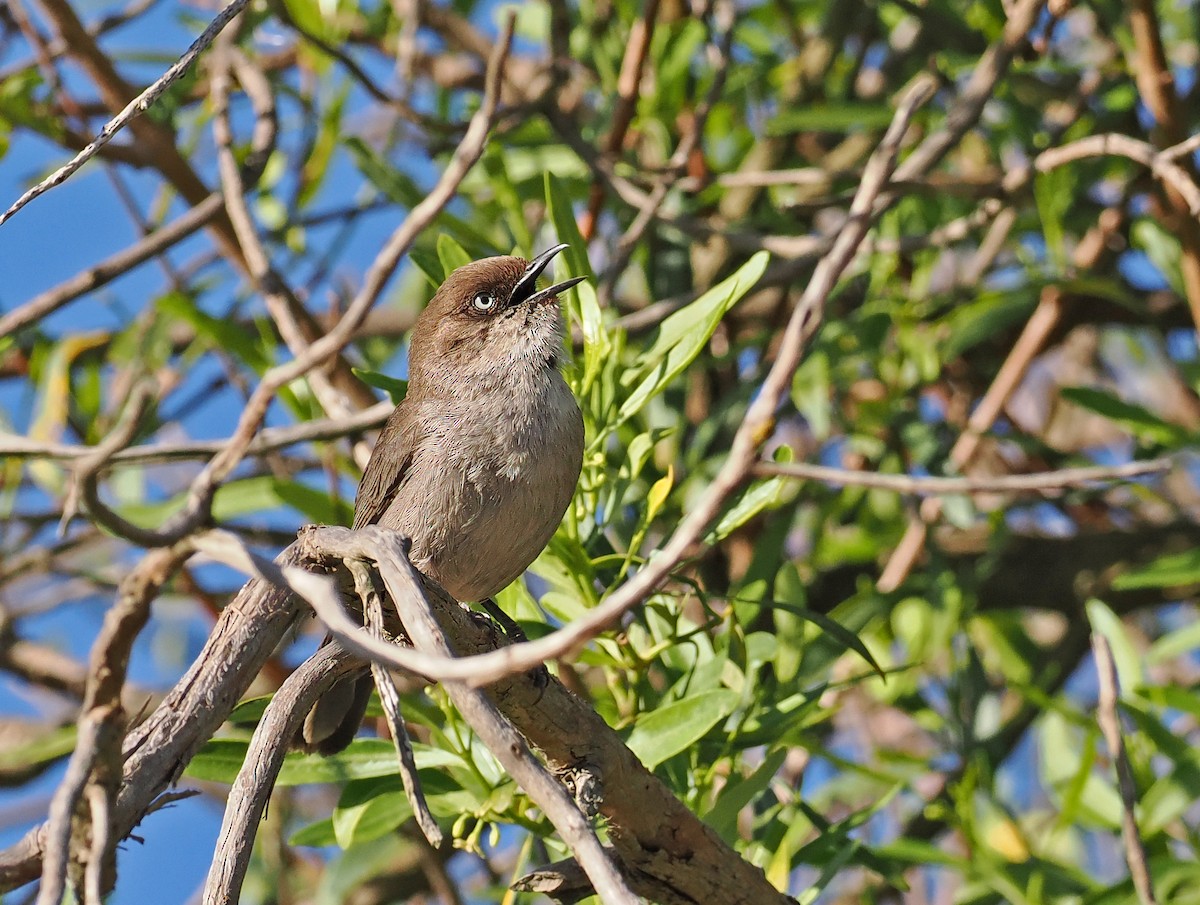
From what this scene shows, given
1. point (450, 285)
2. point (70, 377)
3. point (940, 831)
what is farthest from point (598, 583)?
point (70, 377)

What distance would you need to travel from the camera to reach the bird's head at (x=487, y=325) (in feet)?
14.8

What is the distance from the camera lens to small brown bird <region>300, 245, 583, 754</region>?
3898 mm

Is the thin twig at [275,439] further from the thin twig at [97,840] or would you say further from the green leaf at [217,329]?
the thin twig at [97,840]

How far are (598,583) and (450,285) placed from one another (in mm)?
1112

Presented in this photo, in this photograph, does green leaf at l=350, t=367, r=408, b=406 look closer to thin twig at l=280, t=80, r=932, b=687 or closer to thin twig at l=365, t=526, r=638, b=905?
thin twig at l=365, t=526, r=638, b=905

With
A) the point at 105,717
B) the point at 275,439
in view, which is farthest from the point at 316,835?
the point at 105,717

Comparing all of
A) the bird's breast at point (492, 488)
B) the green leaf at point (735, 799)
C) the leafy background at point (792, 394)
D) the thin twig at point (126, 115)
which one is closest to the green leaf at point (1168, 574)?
the leafy background at point (792, 394)

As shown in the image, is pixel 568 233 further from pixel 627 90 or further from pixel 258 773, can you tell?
pixel 258 773

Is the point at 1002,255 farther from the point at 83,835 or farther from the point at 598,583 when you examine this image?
the point at 83,835

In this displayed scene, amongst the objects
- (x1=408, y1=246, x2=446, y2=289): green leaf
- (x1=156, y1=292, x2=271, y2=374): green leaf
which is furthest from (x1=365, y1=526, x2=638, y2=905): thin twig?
(x1=156, y1=292, x2=271, y2=374): green leaf

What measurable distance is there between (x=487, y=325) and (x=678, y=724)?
5.51 feet

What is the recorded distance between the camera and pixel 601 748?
2.95m

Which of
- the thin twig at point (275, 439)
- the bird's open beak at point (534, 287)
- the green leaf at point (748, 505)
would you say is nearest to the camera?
the green leaf at point (748, 505)

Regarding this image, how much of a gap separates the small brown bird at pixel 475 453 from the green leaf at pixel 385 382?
0.55 feet
